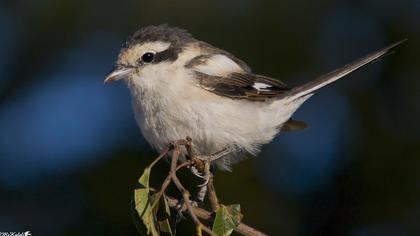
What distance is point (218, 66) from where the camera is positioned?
4.52 meters

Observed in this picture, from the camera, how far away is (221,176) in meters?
5.04

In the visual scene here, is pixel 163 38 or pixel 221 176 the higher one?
pixel 163 38

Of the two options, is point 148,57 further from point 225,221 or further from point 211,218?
point 225,221

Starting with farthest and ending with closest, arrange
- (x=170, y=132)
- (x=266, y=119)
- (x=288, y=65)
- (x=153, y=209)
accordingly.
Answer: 1. (x=288, y=65)
2. (x=266, y=119)
3. (x=170, y=132)
4. (x=153, y=209)

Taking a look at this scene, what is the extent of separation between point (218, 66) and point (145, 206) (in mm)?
1738

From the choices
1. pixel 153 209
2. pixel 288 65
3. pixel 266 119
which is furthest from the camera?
pixel 288 65

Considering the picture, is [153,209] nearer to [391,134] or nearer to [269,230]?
[269,230]

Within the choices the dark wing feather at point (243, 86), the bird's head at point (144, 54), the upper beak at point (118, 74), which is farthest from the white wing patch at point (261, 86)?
the upper beak at point (118, 74)

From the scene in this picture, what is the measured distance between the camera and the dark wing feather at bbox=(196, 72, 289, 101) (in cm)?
437

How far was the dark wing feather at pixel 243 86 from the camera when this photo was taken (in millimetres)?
4367

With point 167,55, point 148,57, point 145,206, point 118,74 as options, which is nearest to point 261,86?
point 167,55

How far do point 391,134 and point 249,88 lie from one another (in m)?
1.04

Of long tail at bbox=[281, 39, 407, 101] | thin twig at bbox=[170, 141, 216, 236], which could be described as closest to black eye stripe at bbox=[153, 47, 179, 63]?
long tail at bbox=[281, 39, 407, 101]

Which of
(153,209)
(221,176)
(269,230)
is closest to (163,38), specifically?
(221,176)
